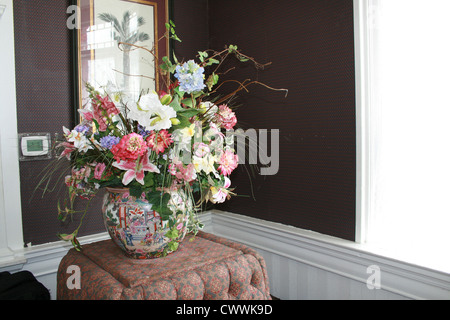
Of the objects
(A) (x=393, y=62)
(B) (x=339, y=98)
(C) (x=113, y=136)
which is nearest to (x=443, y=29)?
(A) (x=393, y=62)

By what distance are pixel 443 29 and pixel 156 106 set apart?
1285 millimetres

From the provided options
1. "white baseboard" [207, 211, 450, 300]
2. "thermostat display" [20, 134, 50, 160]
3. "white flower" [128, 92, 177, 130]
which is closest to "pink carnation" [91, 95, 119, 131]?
"white flower" [128, 92, 177, 130]

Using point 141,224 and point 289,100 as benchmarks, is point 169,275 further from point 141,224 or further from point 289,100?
point 289,100

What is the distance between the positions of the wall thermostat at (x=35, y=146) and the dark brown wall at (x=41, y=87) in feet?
0.09

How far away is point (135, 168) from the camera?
121 centimetres

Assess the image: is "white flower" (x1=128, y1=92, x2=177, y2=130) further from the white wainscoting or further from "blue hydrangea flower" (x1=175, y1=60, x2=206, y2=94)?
the white wainscoting

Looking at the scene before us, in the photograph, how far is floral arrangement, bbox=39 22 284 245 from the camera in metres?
1.17

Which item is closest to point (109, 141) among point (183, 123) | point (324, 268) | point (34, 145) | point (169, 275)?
point (183, 123)

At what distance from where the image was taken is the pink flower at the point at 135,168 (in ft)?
3.94

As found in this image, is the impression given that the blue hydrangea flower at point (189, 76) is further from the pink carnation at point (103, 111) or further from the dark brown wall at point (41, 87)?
the dark brown wall at point (41, 87)

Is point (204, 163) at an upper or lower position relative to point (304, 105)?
lower

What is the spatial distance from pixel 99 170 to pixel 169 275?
44 centimetres

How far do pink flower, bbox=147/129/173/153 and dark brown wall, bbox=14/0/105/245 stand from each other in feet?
3.59

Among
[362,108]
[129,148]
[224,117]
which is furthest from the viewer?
[362,108]
